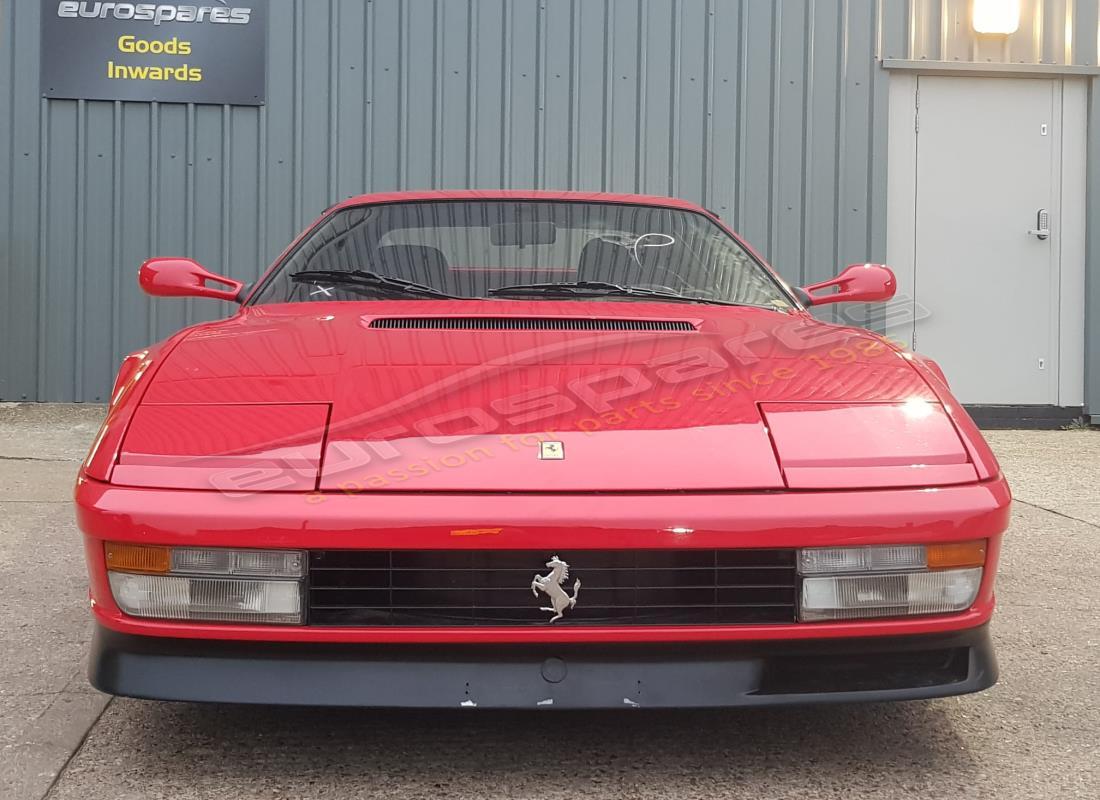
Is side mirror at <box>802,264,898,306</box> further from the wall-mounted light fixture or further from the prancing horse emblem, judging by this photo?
the wall-mounted light fixture

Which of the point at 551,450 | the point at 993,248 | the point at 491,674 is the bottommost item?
the point at 491,674

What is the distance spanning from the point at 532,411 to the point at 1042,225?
6.58 metres

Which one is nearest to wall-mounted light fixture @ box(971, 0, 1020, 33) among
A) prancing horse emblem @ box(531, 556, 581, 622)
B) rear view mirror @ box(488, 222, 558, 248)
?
rear view mirror @ box(488, 222, 558, 248)

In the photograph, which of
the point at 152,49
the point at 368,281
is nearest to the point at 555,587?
the point at 368,281

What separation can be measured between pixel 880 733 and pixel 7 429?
5572mm

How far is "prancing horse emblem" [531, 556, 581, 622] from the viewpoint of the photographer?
5.59 ft

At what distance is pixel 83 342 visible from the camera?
7.02m

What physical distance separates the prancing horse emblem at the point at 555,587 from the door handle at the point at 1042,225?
22.1ft

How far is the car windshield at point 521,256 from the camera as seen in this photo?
2738 millimetres

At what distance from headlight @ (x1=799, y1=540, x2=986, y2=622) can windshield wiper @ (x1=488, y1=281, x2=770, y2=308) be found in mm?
1067

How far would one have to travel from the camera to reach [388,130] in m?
7.05

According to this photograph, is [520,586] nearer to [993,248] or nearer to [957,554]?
[957,554]

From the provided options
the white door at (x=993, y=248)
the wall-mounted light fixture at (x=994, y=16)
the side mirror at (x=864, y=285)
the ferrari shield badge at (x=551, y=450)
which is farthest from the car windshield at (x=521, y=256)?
the wall-mounted light fixture at (x=994, y=16)

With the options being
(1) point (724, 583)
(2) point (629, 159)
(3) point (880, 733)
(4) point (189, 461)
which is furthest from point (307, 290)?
(2) point (629, 159)
